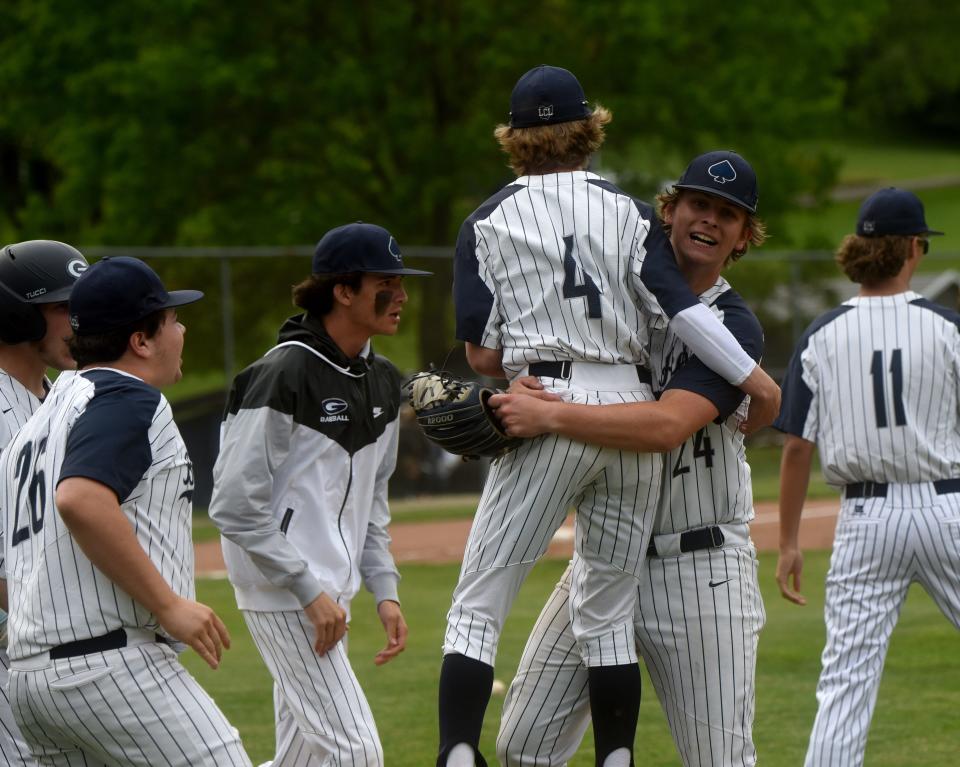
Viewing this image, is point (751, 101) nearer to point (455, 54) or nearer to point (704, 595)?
point (455, 54)

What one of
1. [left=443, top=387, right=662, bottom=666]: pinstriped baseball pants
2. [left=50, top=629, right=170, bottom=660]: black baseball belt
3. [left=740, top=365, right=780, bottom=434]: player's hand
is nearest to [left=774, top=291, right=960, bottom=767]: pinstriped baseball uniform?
[left=740, top=365, right=780, bottom=434]: player's hand

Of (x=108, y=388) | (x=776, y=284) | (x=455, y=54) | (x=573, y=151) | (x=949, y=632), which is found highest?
(x=455, y=54)

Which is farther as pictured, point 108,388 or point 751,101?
point 751,101

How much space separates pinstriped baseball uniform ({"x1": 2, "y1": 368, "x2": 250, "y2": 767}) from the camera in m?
3.54

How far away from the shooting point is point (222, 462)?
4.38 meters

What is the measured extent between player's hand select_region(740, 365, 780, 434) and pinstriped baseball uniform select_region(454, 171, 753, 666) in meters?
0.06

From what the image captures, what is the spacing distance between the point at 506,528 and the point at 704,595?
0.68m

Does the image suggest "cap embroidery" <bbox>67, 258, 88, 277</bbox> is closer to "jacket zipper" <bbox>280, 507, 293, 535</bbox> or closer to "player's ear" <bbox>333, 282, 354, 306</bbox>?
"player's ear" <bbox>333, 282, 354, 306</bbox>

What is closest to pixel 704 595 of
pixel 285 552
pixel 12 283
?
pixel 285 552

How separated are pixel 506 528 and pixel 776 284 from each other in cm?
1640

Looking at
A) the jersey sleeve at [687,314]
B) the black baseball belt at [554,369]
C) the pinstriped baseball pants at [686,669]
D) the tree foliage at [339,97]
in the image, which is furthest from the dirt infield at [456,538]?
the jersey sleeve at [687,314]

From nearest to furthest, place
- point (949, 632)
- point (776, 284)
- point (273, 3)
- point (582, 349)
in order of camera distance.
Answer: point (582, 349) → point (949, 632) → point (776, 284) → point (273, 3)

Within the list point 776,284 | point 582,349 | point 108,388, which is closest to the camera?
point 108,388

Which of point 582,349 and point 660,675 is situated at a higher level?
point 582,349
